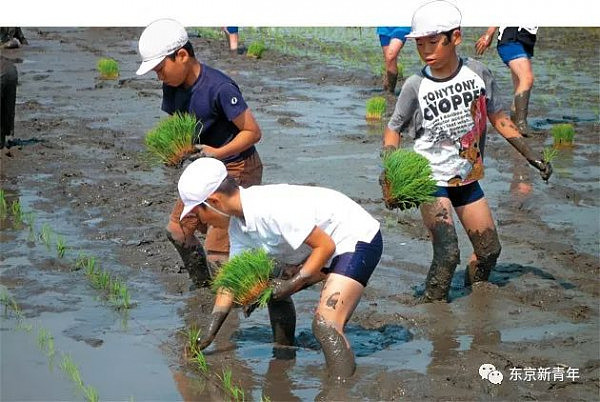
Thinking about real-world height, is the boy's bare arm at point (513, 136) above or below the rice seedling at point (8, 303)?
above

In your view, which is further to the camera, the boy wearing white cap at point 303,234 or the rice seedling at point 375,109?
the rice seedling at point 375,109

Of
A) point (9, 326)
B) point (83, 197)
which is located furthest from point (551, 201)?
point (9, 326)

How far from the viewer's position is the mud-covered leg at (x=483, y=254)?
6.92m

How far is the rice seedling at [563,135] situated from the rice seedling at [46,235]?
198 inches

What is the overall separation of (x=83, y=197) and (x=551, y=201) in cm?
386

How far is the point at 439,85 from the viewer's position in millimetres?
6594

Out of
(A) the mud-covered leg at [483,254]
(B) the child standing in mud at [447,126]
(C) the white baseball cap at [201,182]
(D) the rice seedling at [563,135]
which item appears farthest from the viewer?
(D) the rice seedling at [563,135]

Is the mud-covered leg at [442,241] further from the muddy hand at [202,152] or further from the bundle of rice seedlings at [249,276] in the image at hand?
the bundle of rice seedlings at [249,276]

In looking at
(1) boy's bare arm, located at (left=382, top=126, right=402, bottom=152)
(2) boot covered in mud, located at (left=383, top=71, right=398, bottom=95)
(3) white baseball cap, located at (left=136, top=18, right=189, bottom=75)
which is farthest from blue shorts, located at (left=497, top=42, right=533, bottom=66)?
(3) white baseball cap, located at (left=136, top=18, right=189, bottom=75)

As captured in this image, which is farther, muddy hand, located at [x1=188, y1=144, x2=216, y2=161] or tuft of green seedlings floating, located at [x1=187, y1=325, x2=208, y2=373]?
muddy hand, located at [x1=188, y1=144, x2=216, y2=161]

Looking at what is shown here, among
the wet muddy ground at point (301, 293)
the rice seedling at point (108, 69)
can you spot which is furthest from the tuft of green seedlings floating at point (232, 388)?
the rice seedling at point (108, 69)

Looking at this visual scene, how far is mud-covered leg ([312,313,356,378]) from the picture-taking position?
556cm

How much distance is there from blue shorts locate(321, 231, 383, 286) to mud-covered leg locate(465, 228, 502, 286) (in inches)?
56.7

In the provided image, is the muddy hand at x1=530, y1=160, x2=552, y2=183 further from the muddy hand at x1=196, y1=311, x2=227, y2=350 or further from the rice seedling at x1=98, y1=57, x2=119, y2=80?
the rice seedling at x1=98, y1=57, x2=119, y2=80
